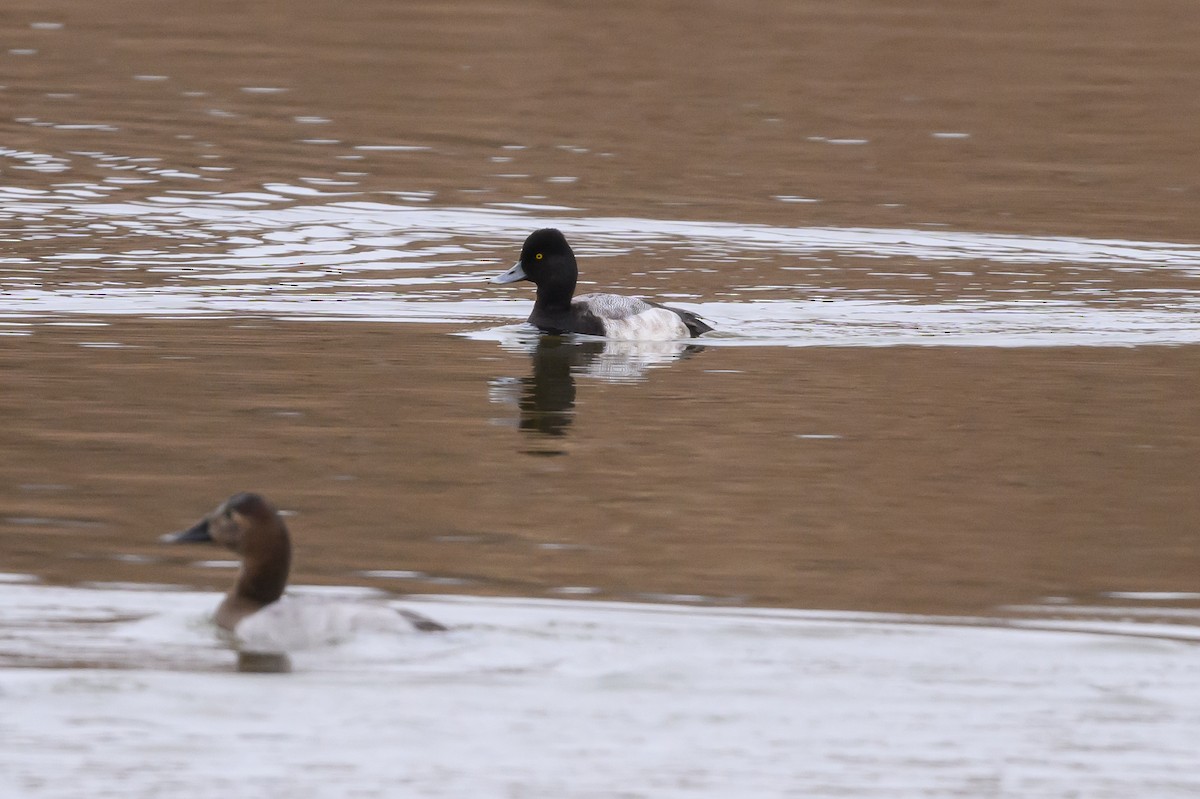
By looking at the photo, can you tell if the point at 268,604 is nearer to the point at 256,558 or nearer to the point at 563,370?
the point at 256,558

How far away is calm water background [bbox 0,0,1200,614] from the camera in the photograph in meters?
10.6

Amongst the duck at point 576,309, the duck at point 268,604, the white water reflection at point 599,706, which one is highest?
the duck at point 576,309

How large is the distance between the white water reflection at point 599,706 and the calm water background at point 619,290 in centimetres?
65

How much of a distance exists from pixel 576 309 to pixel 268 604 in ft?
30.6

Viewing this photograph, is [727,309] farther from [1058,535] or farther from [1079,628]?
[1079,628]

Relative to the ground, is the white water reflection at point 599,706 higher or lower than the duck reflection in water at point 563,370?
lower

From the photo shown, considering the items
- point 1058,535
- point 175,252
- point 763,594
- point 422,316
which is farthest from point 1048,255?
point 763,594

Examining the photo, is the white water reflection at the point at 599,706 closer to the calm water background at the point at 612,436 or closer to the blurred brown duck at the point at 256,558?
the calm water background at the point at 612,436

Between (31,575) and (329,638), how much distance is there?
1.63 metres

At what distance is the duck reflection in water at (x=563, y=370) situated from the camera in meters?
14.0

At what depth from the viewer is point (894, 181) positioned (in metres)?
26.5

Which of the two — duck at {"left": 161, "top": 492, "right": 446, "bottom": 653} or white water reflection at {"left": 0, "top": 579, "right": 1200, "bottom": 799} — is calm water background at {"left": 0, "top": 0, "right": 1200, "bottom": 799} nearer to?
white water reflection at {"left": 0, "top": 579, "right": 1200, "bottom": 799}

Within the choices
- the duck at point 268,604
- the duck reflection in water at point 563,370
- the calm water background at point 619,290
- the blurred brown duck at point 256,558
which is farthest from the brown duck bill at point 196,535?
the duck reflection in water at point 563,370

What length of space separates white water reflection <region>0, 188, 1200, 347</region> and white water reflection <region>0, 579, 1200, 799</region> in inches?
337
